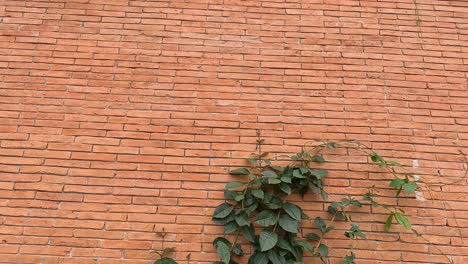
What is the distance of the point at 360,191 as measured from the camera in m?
3.20

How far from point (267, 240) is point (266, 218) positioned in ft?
0.53

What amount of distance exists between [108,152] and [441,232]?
241 cm

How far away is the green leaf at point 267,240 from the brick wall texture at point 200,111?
36cm

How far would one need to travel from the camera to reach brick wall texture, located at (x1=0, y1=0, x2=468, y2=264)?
3068mm

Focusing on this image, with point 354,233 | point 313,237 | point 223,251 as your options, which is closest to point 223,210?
point 223,251

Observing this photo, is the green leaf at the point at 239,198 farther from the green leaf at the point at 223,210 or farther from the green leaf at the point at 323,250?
the green leaf at the point at 323,250

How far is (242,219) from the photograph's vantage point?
299cm

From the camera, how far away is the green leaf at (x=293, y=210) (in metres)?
2.99

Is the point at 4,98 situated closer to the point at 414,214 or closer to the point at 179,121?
the point at 179,121

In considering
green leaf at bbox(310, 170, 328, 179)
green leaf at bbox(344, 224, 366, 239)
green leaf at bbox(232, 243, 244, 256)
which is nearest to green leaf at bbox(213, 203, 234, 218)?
green leaf at bbox(232, 243, 244, 256)

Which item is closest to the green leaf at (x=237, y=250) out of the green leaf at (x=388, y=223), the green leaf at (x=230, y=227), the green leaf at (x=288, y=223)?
the green leaf at (x=230, y=227)

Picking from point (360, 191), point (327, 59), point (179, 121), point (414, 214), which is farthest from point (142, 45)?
point (414, 214)

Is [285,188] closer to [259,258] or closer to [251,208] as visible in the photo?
[251,208]

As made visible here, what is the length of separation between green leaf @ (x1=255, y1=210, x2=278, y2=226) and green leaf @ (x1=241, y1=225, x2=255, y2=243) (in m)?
0.08
